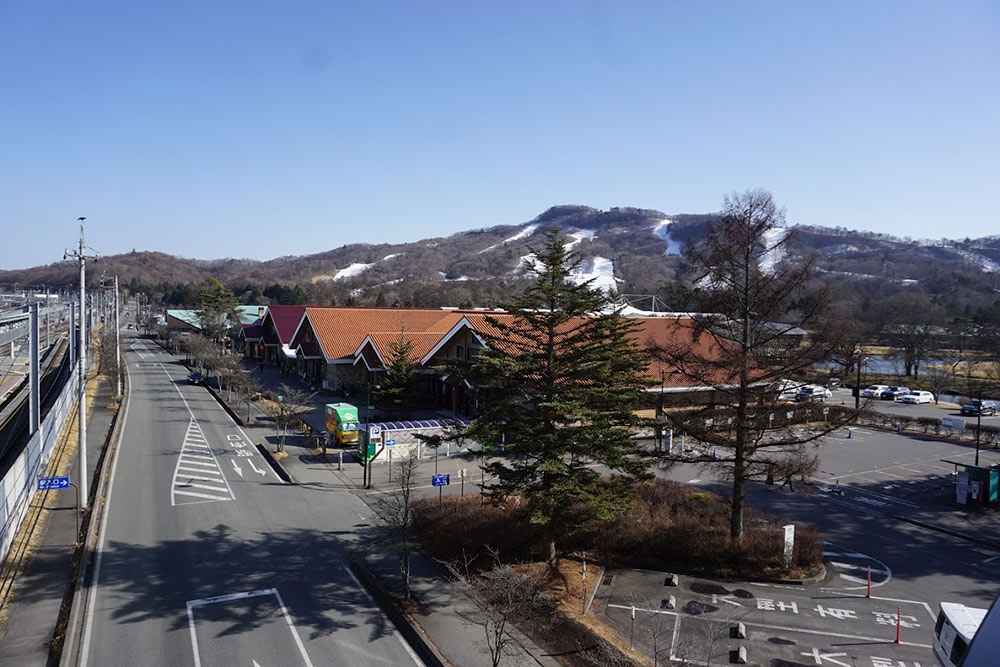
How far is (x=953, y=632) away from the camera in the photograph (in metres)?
8.88

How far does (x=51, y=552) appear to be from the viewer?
15180 millimetres

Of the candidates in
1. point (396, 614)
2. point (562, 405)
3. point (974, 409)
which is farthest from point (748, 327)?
point (974, 409)

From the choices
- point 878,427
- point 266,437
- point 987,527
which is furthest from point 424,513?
point 878,427

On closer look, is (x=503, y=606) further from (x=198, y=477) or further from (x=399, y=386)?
(x=399, y=386)

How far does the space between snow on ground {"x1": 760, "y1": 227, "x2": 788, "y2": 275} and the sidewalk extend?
54.8 ft

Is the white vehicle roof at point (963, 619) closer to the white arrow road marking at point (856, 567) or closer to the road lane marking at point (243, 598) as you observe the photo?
the white arrow road marking at point (856, 567)

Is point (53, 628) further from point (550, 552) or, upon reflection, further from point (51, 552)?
point (550, 552)

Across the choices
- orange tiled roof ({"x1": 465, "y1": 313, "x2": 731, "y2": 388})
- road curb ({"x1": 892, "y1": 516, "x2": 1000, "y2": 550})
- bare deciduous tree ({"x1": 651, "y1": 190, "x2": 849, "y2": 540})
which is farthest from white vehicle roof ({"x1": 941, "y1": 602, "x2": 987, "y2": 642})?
road curb ({"x1": 892, "y1": 516, "x2": 1000, "y2": 550})

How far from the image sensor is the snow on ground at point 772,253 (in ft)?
47.6

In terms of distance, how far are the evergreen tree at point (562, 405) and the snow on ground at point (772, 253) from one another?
3.73 meters

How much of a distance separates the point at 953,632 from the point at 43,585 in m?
17.2

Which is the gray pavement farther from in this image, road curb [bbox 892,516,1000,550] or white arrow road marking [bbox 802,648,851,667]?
road curb [bbox 892,516,1000,550]

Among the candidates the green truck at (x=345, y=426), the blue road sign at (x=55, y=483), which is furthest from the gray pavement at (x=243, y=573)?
the blue road sign at (x=55, y=483)

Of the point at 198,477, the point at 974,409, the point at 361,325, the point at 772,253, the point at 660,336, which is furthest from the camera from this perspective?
the point at 361,325
